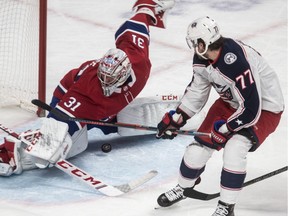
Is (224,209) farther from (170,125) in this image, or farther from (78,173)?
(78,173)

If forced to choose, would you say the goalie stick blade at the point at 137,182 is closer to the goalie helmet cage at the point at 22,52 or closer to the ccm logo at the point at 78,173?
the ccm logo at the point at 78,173

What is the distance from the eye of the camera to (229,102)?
3.44m

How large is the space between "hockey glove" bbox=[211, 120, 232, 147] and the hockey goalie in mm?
740

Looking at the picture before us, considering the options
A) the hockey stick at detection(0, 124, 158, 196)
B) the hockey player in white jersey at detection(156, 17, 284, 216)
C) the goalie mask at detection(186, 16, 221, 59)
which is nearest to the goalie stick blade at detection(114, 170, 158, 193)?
the hockey stick at detection(0, 124, 158, 196)

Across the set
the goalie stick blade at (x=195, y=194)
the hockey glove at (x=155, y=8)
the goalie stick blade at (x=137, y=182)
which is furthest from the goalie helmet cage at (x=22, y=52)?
the goalie stick blade at (x=195, y=194)

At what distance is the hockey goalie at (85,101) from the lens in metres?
3.82

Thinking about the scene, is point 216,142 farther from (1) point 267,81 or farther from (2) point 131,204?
(2) point 131,204

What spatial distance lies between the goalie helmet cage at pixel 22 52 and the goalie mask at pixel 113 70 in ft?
2.09

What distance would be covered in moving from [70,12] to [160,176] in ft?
8.71

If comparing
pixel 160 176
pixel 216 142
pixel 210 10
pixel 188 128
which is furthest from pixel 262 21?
pixel 216 142

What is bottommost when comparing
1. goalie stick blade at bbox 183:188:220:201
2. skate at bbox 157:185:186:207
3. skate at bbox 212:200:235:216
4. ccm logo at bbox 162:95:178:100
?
skate at bbox 157:185:186:207

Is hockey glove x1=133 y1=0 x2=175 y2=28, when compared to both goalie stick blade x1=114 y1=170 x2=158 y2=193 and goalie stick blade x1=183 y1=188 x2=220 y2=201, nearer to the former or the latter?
goalie stick blade x1=114 y1=170 x2=158 y2=193

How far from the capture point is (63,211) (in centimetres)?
356

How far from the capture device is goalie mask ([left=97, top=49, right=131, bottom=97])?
3.88 m
